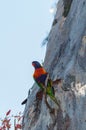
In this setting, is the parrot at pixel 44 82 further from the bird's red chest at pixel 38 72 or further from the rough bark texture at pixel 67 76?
the rough bark texture at pixel 67 76

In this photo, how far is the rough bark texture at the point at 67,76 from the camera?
1270 centimetres

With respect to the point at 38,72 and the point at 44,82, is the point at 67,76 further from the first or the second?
the point at 44,82

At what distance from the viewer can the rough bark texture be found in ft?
41.7

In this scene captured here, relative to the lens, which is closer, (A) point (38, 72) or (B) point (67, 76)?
(A) point (38, 72)

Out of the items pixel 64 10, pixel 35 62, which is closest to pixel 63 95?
pixel 35 62

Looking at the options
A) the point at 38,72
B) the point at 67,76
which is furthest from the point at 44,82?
the point at 67,76

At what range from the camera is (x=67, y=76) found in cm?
1322

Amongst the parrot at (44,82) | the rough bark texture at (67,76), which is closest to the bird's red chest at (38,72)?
the parrot at (44,82)

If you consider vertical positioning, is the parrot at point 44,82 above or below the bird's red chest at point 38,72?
below

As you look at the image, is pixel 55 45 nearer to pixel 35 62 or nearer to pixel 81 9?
pixel 81 9

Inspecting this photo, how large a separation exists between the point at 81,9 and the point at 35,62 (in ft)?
9.29

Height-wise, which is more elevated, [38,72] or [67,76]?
[38,72]

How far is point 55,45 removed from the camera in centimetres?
1612

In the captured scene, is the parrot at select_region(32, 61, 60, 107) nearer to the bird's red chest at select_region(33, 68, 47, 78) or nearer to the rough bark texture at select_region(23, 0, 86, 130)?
the bird's red chest at select_region(33, 68, 47, 78)
